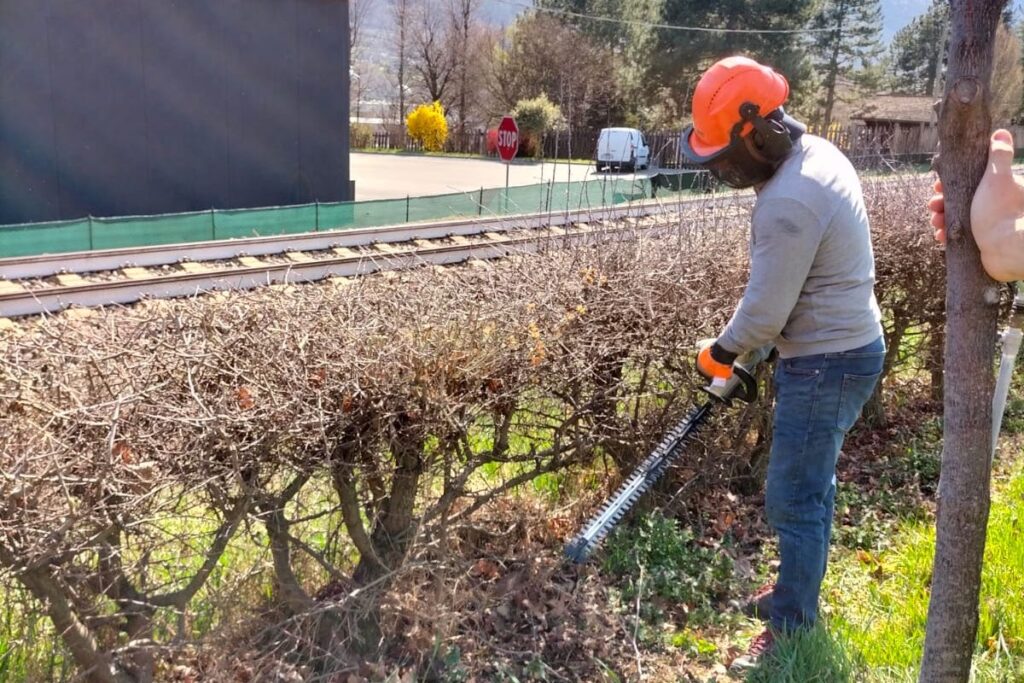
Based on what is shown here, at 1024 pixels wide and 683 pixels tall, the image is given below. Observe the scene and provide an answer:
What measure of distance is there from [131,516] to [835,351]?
7.80 ft

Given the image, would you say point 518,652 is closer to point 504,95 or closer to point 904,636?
point 904,636

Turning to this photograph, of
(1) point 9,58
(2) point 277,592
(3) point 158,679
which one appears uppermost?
(1) point 9,58

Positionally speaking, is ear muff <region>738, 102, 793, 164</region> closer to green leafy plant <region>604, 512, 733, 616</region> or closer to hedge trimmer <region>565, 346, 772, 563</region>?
hedge trimmer <region>565, 346, 772, 563</region>

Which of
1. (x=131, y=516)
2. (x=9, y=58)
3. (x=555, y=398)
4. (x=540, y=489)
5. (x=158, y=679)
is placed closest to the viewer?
(x=131, y=516)

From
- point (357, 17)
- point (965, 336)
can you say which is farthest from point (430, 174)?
point (357, 17)

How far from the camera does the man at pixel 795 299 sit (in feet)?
10.0

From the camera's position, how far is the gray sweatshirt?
119 inches

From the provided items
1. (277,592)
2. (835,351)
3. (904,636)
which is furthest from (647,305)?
(277,592)

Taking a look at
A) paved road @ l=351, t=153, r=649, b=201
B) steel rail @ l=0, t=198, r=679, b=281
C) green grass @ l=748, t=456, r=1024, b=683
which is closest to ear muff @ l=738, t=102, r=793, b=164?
green grass @ l=748, t=456, r=1024, b=683

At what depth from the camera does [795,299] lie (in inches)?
122

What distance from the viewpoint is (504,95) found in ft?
168

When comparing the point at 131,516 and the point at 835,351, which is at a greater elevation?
the point at 835,351

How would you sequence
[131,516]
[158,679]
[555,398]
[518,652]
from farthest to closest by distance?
[555,398], [518,652], [158,679], [131,516]

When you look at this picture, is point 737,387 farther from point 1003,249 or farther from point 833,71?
point 833,71
